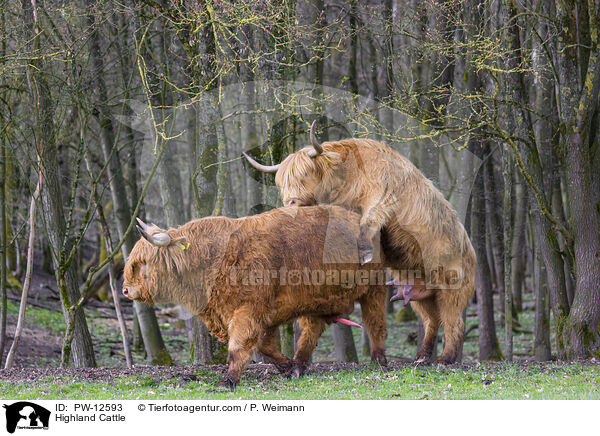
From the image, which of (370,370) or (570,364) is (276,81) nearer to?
(370,370)

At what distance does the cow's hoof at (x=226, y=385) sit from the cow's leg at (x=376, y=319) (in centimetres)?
209

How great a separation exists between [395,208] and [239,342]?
2.48 metres

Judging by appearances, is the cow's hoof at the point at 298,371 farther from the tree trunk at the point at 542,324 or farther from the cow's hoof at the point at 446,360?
the tree trunk at the point at 542,324

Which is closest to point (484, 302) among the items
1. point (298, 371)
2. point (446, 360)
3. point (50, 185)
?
point (446, 360)

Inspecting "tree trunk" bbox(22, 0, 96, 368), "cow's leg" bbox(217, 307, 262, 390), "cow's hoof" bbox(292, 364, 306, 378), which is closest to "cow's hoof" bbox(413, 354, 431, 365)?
"cow's hoof" bbox(292, 364, 306, 378)

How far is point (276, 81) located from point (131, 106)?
3.49 m

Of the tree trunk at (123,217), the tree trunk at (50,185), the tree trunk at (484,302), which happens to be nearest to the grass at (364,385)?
the tree trunk at (50,185)

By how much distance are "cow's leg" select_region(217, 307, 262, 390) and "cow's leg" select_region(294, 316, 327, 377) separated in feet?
3.39

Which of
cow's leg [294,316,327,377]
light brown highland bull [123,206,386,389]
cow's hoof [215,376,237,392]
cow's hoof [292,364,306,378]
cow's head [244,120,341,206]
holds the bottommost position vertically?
cow's hoof [292,364,306,378]

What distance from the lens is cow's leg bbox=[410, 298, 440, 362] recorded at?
29.5 ft

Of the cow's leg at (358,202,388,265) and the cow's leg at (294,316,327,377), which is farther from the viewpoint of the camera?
the cow's leg at (294,316,327,377)

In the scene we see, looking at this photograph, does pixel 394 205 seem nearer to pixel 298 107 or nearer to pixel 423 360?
pixel 423 360
